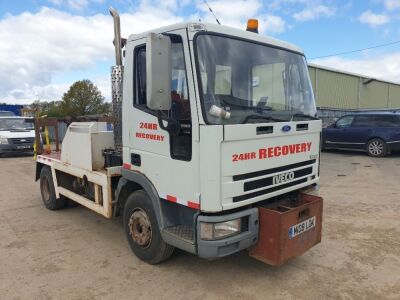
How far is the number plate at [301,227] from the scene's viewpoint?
3.50 meters

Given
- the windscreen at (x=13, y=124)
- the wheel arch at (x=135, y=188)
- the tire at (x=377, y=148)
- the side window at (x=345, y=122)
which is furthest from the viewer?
the windscreen at (x=13, y=124)

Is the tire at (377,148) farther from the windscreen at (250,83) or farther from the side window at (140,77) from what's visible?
the side window at (140,77)

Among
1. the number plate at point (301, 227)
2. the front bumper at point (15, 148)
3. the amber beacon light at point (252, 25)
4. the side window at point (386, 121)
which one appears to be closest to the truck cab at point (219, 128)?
the amber beacon light at point (252, 25)

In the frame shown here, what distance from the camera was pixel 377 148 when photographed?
12961 mm

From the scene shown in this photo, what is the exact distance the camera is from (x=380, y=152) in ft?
42.3

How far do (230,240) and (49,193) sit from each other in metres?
4.32

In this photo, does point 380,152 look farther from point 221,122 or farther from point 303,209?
point 221,122

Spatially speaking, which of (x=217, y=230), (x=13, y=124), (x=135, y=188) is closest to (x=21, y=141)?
(x=13, y=124)

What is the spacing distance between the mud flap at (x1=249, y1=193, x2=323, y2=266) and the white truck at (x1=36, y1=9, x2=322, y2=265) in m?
0.01

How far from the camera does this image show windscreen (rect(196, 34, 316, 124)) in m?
3.20

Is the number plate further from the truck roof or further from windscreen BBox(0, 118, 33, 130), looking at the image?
windscreen BBox(0, 118, 33, 130)

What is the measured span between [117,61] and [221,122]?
2022 mm

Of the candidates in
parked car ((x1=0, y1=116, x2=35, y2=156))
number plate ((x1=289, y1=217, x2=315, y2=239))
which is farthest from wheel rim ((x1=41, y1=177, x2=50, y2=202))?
parked car ((x1=0, y1=116, x2=35, y2=156))

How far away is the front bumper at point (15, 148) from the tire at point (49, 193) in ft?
29.4
